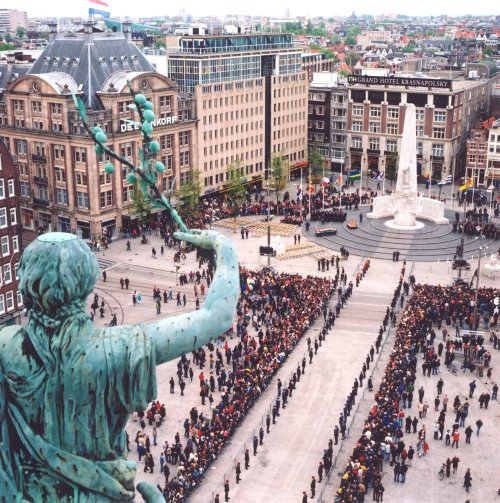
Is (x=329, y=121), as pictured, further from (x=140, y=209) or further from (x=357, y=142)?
(x=140, y=209)

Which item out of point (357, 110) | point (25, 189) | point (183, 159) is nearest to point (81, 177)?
point (25, 189)

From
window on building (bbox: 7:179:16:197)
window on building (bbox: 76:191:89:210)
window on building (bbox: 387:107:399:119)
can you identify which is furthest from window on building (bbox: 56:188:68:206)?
window on building (bbox: 387:107:399:119)

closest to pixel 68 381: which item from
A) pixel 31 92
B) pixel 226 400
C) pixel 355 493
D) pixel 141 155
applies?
pixel 141 155

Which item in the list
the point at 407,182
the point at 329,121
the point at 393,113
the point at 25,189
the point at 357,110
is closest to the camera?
the point at 25,189

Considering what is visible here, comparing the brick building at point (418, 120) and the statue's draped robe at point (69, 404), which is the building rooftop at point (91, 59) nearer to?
the brick building at point (418, 120)

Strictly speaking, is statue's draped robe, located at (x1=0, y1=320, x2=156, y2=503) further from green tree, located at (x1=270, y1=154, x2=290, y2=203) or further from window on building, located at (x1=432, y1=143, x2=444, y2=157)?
window on building, located at (x1=432, y1=143, x2=444, y2=157)
